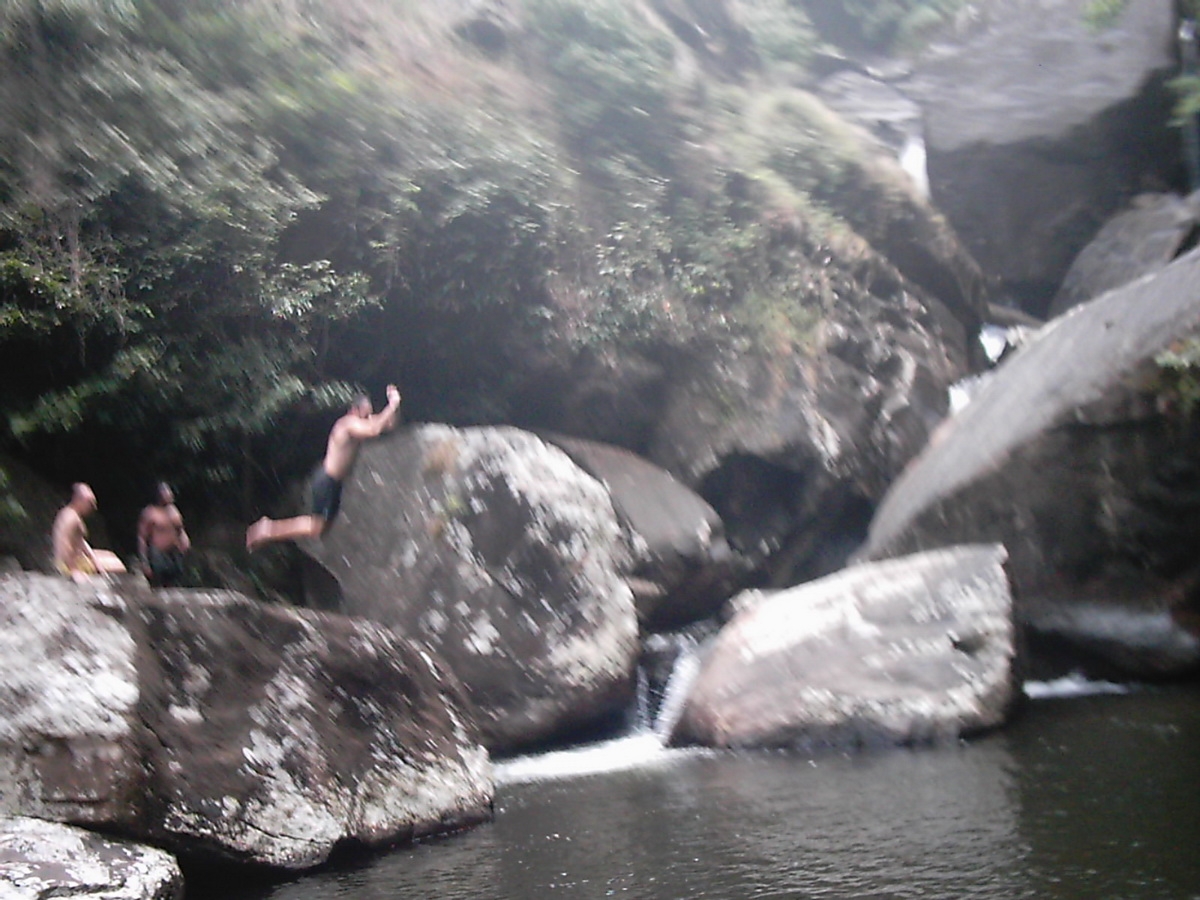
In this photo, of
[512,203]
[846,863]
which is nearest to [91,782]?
[846,863]

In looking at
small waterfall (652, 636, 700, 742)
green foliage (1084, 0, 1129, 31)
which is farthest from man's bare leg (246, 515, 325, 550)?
green foliage (1084, 0, 1129, 31)

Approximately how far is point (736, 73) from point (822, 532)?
8.88m

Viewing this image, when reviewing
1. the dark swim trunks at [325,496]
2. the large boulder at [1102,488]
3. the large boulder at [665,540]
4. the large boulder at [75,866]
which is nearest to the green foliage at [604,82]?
the large boulder at [665,540]

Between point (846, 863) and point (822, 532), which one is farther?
point (822, 532)

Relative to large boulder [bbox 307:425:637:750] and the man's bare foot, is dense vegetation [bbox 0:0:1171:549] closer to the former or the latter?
the man's bare foot

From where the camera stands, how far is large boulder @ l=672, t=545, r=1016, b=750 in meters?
6.54

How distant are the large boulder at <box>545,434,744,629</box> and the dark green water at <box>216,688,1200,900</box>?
2710 mm

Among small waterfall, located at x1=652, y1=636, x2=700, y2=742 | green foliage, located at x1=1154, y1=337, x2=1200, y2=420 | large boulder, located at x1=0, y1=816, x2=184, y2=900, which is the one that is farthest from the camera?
small waterfall, located at x1=652, y1=636, x2=700, y2=742

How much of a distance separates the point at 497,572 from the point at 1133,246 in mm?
10722

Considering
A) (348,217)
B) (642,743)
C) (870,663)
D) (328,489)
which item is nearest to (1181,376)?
(870,663)

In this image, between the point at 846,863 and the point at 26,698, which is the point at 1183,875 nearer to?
the point at 846,863

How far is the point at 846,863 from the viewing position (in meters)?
4.13

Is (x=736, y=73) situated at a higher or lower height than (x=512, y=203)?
higher

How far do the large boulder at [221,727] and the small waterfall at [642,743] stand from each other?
1.12 metres
